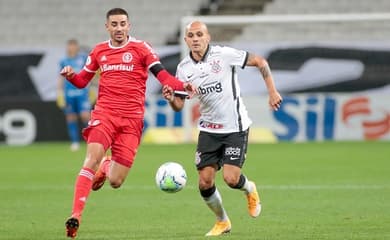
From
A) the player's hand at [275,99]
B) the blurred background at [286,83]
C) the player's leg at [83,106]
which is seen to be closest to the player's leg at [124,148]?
the player's hand at [275,99]

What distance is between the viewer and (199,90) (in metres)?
10.2

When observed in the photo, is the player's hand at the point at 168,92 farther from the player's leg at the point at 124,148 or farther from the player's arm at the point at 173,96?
the player's leg at the point at 124,148

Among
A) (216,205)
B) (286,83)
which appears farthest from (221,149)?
(286,83)

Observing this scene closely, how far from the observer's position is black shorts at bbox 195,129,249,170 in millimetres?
10109

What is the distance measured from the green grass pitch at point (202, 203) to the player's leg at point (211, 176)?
6.7 inches

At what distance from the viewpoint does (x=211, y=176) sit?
1003 cm

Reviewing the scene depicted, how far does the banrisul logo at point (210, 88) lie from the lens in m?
10.2

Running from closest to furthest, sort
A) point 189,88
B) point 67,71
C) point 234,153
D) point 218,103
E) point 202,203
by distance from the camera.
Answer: point 189,88 < point 67,71 < point 234,153 < point 218,103 < point 202,203

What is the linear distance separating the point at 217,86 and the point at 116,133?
1135 millimetres

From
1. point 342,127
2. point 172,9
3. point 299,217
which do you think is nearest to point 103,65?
point 299,217

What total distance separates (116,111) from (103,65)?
50cm

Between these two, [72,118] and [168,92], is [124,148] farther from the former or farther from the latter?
[72,118]

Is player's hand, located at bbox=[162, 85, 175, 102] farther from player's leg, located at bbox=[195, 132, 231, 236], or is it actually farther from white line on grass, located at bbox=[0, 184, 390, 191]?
white line on grass, located at bbox=[0, 184, 390, 191]

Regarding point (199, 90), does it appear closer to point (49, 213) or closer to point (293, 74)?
point (49, 213)
